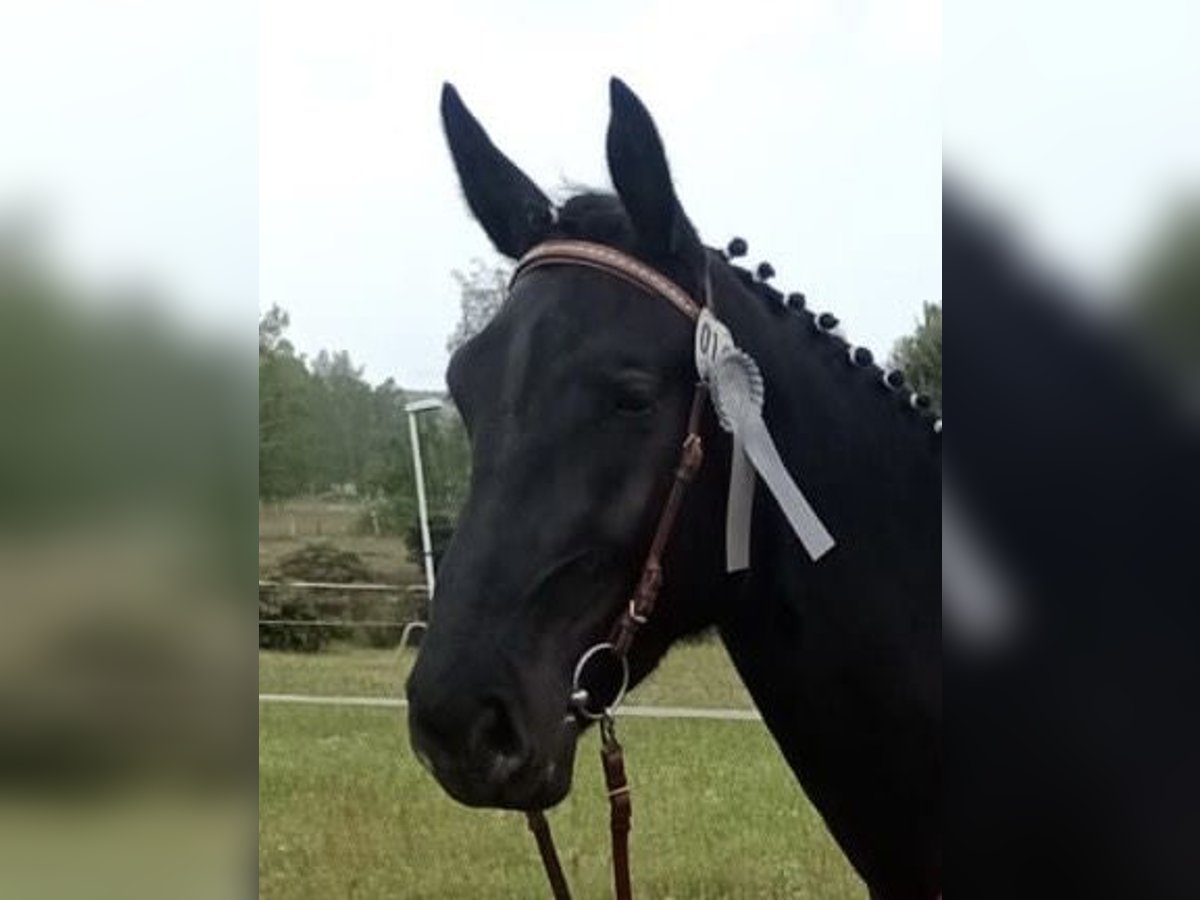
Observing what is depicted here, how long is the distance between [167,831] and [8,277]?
53cm

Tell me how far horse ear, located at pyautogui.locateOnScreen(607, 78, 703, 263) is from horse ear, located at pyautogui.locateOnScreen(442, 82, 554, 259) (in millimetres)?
199

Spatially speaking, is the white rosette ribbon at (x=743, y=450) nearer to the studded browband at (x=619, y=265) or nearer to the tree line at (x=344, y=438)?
the studded browband at (x=619, y=265)

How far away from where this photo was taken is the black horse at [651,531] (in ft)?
4.88

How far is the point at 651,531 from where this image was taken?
156 centimetres

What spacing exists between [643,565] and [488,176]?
59 centimetres

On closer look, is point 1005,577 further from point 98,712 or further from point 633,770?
point 633,770

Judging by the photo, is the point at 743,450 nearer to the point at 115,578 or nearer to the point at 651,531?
the point at 651,531

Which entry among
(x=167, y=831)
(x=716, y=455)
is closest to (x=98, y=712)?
(x=167, y=831)

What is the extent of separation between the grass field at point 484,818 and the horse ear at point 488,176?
954 millimetres

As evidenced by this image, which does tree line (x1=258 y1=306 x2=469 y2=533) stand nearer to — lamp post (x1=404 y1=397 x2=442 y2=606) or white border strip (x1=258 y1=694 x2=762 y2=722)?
lamp post (x1=404 y1=397 x2=442 y2=606)

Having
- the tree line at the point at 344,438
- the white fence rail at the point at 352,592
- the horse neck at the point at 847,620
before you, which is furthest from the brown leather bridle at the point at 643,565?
the white fence rail at the point at 352,592

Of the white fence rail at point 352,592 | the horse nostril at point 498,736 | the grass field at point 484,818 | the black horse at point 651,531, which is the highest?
the black horse at point 651,531

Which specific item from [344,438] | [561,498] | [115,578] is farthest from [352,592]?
[115,578]

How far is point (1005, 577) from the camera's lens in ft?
2.90
